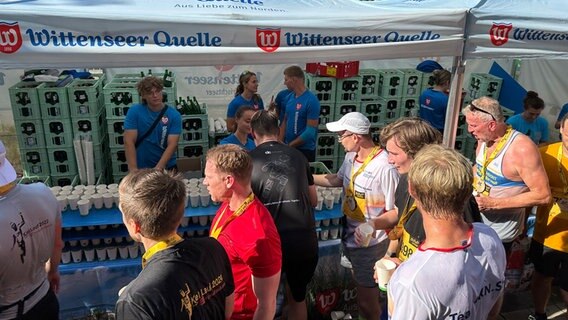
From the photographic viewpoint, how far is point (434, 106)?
5.65 m

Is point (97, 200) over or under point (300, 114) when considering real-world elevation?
under

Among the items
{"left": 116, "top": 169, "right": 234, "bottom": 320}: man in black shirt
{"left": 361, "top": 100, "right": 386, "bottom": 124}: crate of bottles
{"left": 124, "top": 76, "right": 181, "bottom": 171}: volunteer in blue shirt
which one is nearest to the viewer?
{"left": 116, "top": 169, "right": 234, "bottom": 320}: man in black shirt

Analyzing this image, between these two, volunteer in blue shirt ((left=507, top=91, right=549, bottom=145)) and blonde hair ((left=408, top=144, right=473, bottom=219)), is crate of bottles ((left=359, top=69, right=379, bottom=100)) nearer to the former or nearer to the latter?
volunteer in blue shirt ((left=507, top=91, right=549, bottom=145))

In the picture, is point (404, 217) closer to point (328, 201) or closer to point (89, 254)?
point (328, 201)

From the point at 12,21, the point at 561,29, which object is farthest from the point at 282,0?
the point at 561,29

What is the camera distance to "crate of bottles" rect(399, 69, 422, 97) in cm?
617

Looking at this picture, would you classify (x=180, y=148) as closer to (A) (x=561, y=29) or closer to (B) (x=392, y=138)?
(B) (x=392, y=138)

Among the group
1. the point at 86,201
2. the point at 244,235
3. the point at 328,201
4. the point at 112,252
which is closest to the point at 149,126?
the point at 86,201

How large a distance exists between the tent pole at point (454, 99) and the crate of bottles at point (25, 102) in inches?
155

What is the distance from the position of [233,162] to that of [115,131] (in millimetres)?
3259

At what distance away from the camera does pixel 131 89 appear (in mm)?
5039

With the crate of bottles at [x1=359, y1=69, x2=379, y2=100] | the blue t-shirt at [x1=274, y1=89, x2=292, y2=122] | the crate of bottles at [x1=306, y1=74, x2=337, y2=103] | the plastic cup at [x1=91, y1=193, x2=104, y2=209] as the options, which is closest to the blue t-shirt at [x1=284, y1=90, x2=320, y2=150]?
the blue t-shirt at [x1=274, y1=89, x2=292, y2=122]

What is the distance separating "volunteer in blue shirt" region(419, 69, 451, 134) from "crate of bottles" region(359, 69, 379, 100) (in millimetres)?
604

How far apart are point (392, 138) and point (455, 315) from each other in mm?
1207
